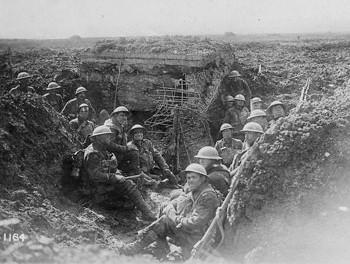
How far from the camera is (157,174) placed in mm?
9648

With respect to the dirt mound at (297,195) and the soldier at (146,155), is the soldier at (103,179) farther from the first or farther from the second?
the dirt mound at (297,195)

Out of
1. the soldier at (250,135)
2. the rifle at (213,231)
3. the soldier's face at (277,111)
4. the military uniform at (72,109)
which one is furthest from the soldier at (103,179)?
the military uniform at (72,109)

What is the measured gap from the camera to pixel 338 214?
454 centimetres

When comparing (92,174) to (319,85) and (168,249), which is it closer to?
(168,249)

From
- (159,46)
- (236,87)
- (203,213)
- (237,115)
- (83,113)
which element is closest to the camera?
(203,213)

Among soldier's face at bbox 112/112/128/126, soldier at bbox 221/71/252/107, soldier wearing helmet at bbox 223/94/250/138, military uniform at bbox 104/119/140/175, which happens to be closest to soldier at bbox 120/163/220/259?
military uniform at bbox 104/119/140/175

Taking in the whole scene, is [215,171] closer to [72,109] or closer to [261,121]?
[261,121]

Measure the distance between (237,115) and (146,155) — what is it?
3559 mm

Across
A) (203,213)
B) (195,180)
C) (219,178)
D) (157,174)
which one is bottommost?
(157,174)

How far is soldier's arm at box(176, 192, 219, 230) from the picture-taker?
529 cm

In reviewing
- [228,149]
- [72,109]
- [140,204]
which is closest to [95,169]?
[140,204]

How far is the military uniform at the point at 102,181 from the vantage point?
687 cm

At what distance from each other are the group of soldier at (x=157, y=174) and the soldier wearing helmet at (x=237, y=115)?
0.09ft

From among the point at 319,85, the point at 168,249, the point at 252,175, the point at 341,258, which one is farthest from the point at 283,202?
the point at 319,85
